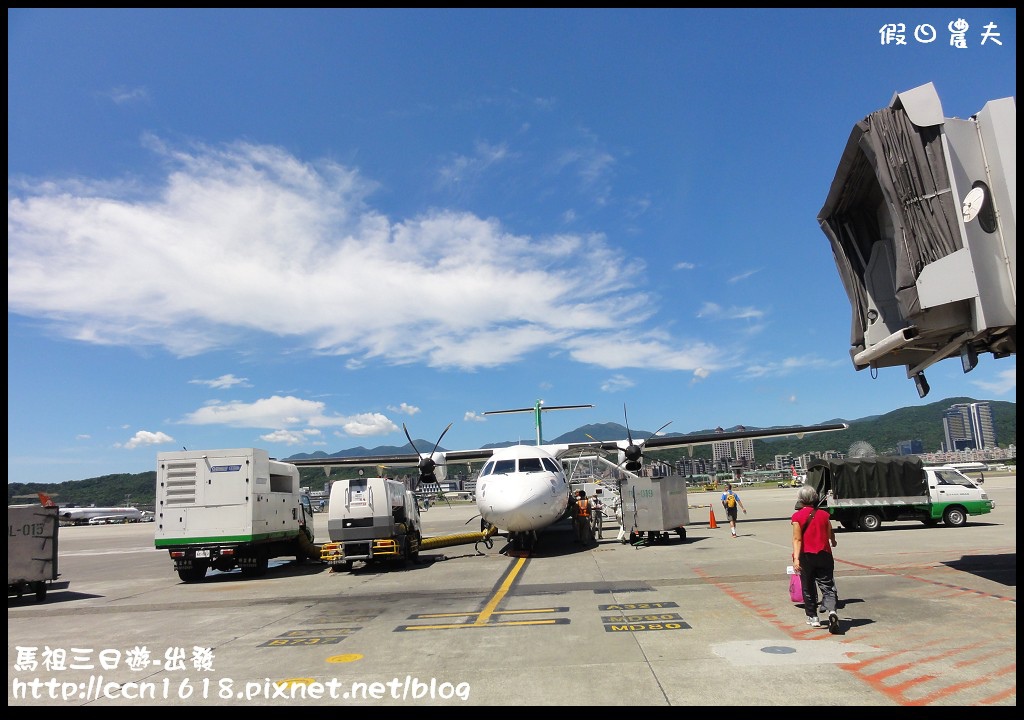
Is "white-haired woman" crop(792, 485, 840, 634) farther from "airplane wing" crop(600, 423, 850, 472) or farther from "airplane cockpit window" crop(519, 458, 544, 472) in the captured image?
"airplane wing" crop(600, 423, 850, 472)

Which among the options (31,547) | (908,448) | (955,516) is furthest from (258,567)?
(908,448)

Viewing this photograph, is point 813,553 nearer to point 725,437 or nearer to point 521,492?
point 521,492

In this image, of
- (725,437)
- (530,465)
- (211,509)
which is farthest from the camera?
(725,437)

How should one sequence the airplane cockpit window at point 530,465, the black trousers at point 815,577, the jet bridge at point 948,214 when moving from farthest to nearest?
the airplane cockpit window at point 530,465, the jet bridge at point 948,214, the black trousers at point 815,577

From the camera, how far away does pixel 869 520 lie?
66.5 feet

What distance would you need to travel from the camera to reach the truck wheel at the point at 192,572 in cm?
1557

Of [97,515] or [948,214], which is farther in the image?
[97,515]

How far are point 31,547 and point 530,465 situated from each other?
11.7m

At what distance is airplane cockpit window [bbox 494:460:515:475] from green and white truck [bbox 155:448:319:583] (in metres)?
6.27

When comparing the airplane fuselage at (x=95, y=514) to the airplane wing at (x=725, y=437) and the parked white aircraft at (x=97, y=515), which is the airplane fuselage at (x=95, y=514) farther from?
the airplane wing at (x=725, y=437)

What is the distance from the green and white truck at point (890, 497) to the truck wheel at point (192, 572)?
18.8 meters

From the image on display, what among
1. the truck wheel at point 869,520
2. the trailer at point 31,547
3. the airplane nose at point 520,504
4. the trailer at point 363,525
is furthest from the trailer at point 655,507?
the trailer at point 31,547

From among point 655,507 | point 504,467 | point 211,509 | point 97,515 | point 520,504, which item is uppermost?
point 504,467
